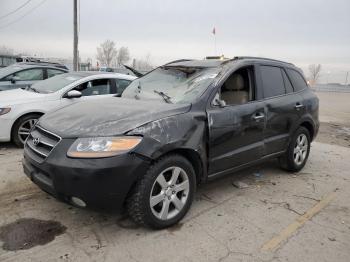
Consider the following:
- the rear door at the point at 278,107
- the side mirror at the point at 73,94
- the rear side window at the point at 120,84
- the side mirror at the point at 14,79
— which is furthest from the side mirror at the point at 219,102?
the side mirror at the point at 14,79

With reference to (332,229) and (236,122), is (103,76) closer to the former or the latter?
(236,122)

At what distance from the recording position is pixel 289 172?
566cm

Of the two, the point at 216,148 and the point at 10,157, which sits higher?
the point at 216,148

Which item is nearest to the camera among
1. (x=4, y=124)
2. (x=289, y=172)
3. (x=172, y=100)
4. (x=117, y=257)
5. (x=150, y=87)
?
(x=117, y=257)

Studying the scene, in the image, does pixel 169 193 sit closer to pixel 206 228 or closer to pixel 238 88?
pixel 206 228

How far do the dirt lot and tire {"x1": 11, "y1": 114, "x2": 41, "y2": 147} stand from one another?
54.2 inches

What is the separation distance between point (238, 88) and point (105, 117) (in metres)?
1.85

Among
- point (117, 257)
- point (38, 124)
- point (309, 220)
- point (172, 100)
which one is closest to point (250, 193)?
point (309, 220)

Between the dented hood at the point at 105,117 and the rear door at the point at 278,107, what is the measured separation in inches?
58.3

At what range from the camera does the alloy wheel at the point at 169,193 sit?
3443 mm

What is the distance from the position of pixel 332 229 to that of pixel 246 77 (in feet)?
6.77

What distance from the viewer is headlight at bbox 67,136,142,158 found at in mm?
3117

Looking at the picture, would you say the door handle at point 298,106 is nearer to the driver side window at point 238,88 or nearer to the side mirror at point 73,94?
the driver side window at point 238,88

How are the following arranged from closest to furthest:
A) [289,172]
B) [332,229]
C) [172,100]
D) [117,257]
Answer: [117,257] → [332,229] → [172,100] → [289,172]
